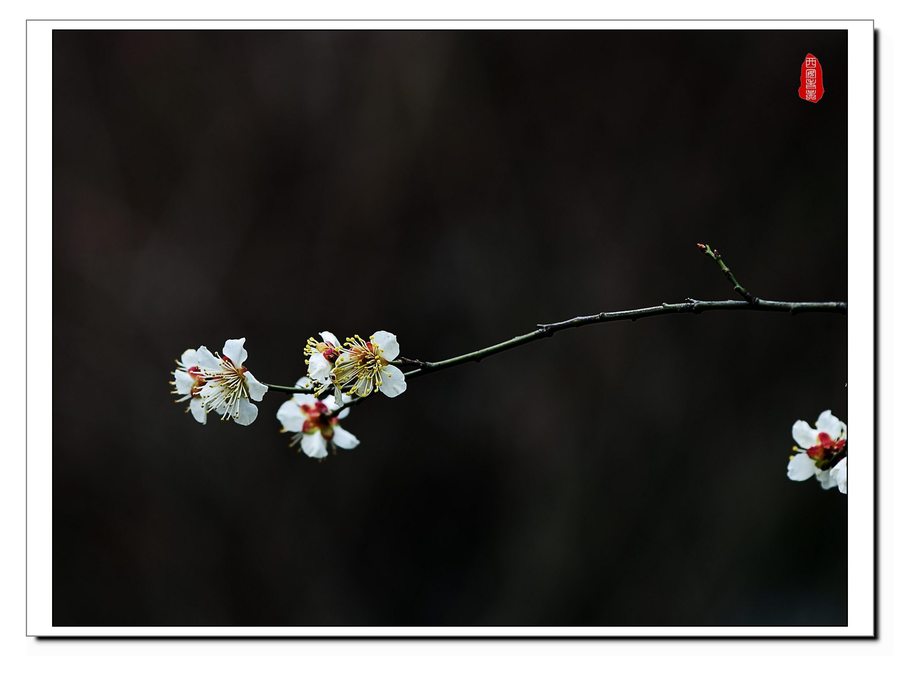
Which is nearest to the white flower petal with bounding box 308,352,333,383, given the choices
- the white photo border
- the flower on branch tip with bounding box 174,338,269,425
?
the flower on branch tip with bounding box 174,338,269,425

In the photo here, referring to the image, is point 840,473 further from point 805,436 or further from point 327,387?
point 327,387

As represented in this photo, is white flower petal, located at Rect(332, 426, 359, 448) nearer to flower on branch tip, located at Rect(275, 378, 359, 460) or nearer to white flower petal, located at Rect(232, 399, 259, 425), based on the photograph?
flower on branch tip, located at Rect(275, 378, 359, 460)

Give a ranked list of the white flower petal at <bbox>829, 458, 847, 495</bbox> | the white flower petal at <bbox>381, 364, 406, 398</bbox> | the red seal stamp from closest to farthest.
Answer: the white flower petal at <bbox>381, 364, 406, 398</bbox> → the white flower petal at <bbox>829, 458, 847, 495</bbox> → the red seal stamp

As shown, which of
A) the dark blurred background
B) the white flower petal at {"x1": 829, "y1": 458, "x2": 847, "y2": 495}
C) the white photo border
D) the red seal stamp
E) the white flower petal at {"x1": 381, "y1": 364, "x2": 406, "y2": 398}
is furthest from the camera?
the dark blurred background

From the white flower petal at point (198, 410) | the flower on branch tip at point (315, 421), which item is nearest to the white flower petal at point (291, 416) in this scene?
the flower on branch tip at point (315, 421)
